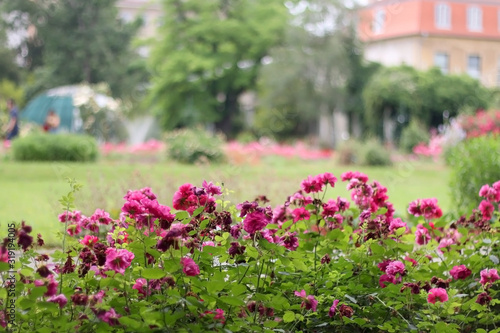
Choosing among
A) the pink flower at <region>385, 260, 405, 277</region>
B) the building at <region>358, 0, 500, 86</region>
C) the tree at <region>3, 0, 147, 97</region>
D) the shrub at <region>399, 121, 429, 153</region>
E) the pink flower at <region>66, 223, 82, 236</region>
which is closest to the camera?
the pink flower at <region>66, 223, 82, 236</region>

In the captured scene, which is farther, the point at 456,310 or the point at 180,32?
the point at 180,32

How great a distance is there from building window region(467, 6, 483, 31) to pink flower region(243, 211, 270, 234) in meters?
30.9

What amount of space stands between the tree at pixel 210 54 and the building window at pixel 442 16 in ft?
24.9

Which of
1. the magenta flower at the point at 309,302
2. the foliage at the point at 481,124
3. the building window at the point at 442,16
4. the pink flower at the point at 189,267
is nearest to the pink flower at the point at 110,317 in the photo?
the pink flower at the point at 189,267

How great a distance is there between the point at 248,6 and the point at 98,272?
2483 cm

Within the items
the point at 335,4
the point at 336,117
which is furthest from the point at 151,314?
the point at 336,117

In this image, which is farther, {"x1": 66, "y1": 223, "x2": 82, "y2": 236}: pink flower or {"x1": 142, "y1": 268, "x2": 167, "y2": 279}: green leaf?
{"x1": 66, "y1": 223, "x2": 82, "y2": 236}: pink flower

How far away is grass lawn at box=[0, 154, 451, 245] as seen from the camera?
271 inches

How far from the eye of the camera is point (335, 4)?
21.2 m

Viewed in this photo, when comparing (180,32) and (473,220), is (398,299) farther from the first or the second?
(180,32)

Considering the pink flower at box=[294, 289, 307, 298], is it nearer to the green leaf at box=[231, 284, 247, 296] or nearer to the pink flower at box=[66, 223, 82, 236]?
the green leaf at box=[231, 284, 247, 296]

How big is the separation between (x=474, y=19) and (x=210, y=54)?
12456 mm

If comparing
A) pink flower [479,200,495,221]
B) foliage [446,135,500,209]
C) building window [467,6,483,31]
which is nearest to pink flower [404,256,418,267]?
pink flower [479,200,495,221]

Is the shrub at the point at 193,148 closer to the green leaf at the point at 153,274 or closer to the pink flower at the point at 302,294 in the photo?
the pink flower at the point at 302,294
